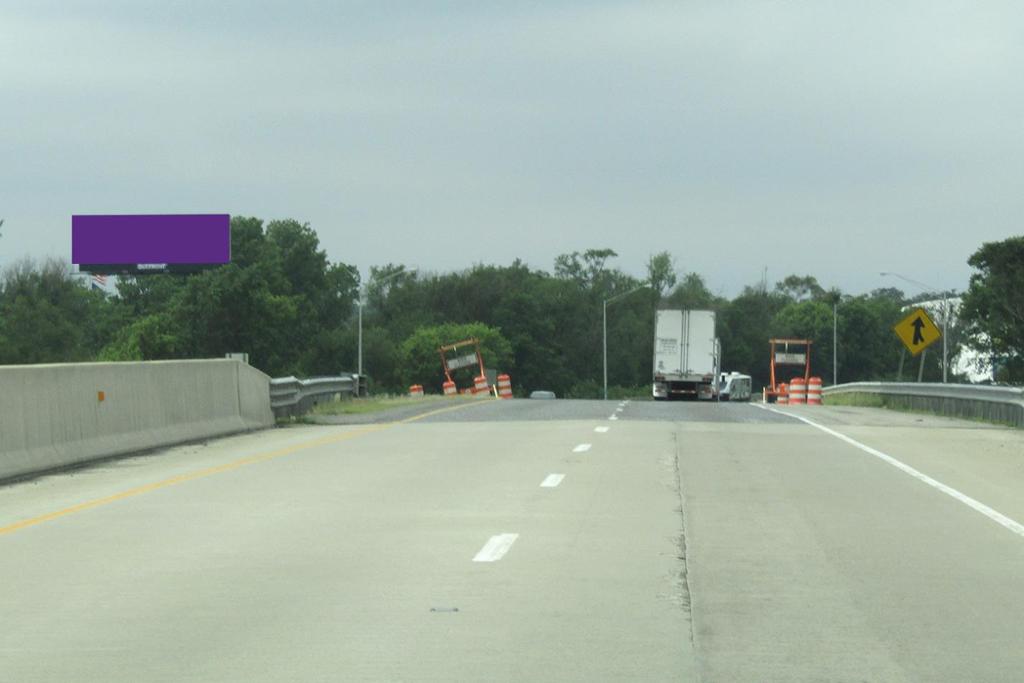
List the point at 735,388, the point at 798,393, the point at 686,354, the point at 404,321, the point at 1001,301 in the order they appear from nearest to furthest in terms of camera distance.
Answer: the point at 798,393 → the point at 686,354 → the point at 1001,301 → the point at 735,388 → the point at 404,321

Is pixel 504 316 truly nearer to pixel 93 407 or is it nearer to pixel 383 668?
pixel 93 407

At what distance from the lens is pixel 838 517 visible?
14.2 meters

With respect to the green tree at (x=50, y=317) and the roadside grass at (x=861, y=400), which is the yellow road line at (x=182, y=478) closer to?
the roadside grass at (x=861, y=400)

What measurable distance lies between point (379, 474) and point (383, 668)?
34.3 ft

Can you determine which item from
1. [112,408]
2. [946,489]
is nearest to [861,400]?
[112,408]

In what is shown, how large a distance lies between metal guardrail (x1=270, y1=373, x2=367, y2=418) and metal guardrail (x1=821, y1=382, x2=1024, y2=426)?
13.3 meters

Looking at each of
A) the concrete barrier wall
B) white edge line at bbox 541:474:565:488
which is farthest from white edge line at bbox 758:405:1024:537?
the concrete barrier wall

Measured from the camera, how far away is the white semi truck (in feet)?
221

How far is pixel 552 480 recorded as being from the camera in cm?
1731

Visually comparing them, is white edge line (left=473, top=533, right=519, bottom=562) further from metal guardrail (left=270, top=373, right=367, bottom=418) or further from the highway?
metal guardrail (left=270, top=373, right=367, bottom=418)

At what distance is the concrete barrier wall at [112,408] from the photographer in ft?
61.7

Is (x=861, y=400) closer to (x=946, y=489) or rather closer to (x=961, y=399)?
(x=961, y=399)

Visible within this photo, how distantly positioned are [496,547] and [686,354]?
56.2 meters

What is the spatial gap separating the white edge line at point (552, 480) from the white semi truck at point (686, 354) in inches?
1955
